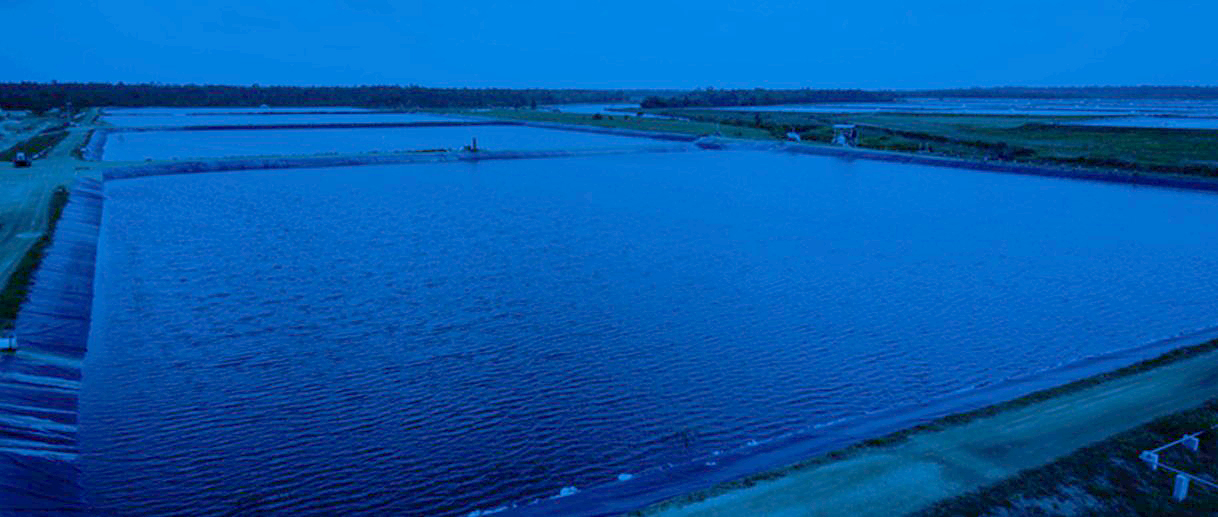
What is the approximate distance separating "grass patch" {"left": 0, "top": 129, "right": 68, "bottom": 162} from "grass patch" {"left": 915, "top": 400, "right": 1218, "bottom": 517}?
3986 centimetres

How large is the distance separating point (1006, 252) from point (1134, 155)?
2355 cm

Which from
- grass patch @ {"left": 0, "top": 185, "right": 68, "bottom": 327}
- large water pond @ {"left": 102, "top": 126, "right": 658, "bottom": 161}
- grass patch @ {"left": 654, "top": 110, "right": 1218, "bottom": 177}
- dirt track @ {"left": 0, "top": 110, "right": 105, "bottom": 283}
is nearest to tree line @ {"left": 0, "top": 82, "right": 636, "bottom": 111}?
large water pond @ {"left": 102, "top": 126, "right": 658, "bottom": 161}

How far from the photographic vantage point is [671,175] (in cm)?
3738

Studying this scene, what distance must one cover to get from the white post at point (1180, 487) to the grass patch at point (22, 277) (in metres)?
15.8

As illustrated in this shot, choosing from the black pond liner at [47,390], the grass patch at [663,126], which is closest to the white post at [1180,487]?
the black pond liner at [47,390]

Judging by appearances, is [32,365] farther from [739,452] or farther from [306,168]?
[306,168]

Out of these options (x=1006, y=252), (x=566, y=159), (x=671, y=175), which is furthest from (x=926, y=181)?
(x=566, y=159)

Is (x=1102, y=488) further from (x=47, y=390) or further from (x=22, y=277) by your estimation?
(x=22, y=277)

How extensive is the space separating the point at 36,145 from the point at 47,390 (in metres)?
38.2

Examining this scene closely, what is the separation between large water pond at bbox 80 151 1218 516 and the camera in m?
9.26

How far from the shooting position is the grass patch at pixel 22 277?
13.4m

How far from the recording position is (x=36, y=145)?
4138cm

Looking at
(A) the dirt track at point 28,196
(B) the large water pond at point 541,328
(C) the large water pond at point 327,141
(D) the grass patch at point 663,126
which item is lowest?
(B) the large water pond at point 541,328

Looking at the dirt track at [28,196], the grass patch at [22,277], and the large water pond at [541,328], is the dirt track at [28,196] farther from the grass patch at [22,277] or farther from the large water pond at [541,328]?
the large water pond at [541,328]
